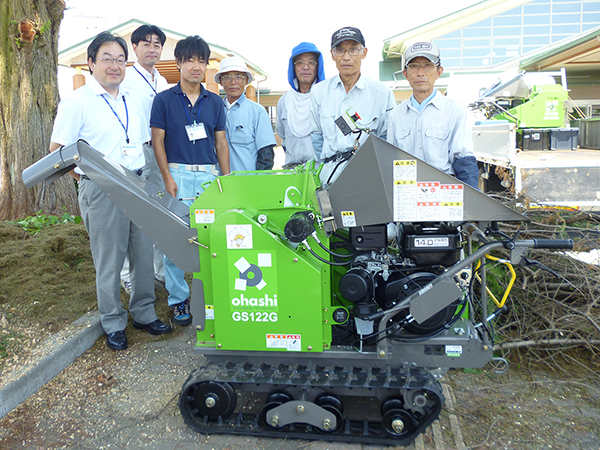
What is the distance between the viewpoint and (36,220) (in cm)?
544

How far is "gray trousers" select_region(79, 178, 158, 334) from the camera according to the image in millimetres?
3354

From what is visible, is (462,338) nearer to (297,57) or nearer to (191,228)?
(191,228)

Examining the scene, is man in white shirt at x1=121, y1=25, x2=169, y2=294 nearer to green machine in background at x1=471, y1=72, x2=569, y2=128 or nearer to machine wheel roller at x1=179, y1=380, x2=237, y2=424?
machine wheel roller at x1=179, y1=380, x2=237, y2=424

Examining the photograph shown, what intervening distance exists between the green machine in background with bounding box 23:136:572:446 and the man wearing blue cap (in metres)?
1.29

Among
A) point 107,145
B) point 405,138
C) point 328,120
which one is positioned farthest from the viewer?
point 328,120

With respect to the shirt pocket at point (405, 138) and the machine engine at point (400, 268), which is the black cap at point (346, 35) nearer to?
the shirt pocket at point (405, 138)

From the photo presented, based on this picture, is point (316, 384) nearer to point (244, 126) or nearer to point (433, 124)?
point (433, 124)

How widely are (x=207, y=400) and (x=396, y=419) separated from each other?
1020 millimetres

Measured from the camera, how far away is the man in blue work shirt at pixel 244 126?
13.6 ft

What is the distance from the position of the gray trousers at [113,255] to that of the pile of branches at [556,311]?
9.10ft

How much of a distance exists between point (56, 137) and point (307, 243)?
6.55ft

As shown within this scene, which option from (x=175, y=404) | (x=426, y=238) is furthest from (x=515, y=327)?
(x=175, y=404)

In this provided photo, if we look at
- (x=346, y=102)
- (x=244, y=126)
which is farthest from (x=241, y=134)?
(x=346, y=102)

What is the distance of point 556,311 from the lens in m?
3.43
